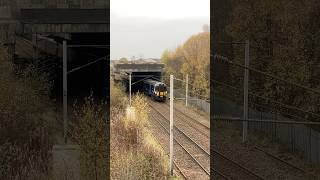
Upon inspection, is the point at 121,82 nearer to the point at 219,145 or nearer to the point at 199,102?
the point at 199,102

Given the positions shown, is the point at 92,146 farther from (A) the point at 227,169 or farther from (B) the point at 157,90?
(B) the point at 157,90

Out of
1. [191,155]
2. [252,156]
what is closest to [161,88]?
[191,155]

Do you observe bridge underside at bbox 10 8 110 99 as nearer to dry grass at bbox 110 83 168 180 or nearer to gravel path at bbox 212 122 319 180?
dry grass at bbox 110 83 168 180

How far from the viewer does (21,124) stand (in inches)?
650

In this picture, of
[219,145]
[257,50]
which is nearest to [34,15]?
[219,145]

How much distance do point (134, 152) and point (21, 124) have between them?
512cm

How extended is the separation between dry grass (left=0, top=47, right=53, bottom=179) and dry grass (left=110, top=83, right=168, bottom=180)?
2814 millimetres

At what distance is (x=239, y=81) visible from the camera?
107 ft

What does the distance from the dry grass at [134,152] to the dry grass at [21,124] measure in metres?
2.81

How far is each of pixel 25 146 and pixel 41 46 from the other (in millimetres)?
4387

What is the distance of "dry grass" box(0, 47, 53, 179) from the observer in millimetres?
15148

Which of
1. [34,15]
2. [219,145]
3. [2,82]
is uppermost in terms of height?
[34,15]

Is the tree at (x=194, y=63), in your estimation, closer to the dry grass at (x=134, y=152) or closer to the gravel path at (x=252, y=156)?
the gravel path at (x=252, y=156)

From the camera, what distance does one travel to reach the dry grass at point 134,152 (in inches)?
622
